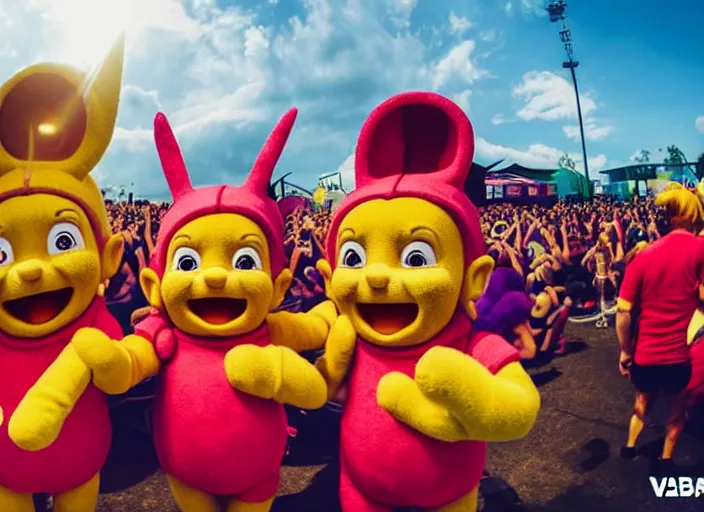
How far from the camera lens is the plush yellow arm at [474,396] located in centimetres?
144

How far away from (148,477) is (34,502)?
44 cm

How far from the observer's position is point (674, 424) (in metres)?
2.41

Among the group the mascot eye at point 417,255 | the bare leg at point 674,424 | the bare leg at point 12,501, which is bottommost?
the bare leg at point 674,424

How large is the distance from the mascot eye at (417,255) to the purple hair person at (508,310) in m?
1.29

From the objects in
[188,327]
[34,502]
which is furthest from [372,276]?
[34,502]

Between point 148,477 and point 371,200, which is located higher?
point 371,200

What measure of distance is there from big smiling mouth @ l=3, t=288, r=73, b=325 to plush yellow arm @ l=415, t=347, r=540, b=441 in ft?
3.56

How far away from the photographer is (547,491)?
223 centimetres

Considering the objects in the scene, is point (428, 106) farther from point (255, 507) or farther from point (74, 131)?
point (255, 507)

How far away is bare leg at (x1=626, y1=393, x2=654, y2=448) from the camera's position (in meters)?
2.46

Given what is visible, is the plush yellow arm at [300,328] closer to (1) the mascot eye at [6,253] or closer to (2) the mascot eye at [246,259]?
(2) the mascot eye at [246,259]

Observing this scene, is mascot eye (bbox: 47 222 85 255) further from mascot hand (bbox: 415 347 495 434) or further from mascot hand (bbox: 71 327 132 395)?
mascot hand (bbox: 415 347 495 434)

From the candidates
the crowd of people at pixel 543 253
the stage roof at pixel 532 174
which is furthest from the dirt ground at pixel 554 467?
the stage roof at pixel 532 174

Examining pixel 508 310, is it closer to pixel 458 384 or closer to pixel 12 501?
pixel 458 384
